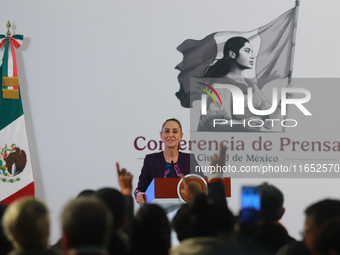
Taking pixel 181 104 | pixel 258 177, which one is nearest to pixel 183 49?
pixel 181 104

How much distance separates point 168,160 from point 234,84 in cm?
148

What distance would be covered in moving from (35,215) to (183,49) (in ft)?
14.5

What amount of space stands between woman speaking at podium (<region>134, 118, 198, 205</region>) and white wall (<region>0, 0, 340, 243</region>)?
513mm

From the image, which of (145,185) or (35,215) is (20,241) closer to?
Answer: (35,215)

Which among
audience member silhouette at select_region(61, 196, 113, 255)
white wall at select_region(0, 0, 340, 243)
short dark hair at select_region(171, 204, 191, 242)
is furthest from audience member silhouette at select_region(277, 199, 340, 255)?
white wall at select_region(0, 0, 340, 243)

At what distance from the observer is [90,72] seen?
19.0ft

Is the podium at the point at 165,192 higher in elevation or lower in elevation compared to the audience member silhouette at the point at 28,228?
lower

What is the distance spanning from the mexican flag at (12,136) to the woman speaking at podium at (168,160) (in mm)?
1523

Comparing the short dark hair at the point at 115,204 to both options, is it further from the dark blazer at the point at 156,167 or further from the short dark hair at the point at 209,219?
the dark blazer at the point at 156,167

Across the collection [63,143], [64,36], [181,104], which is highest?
[64,36]

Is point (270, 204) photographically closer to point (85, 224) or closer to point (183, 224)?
point (183, 224)

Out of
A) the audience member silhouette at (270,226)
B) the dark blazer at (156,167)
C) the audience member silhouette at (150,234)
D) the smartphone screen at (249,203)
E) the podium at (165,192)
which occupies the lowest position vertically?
the dark blazer at (156,167)

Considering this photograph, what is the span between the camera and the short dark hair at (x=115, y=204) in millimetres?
2057

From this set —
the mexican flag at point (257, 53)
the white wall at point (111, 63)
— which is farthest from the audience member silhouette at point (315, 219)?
the mexican flag at point (257, 53)
